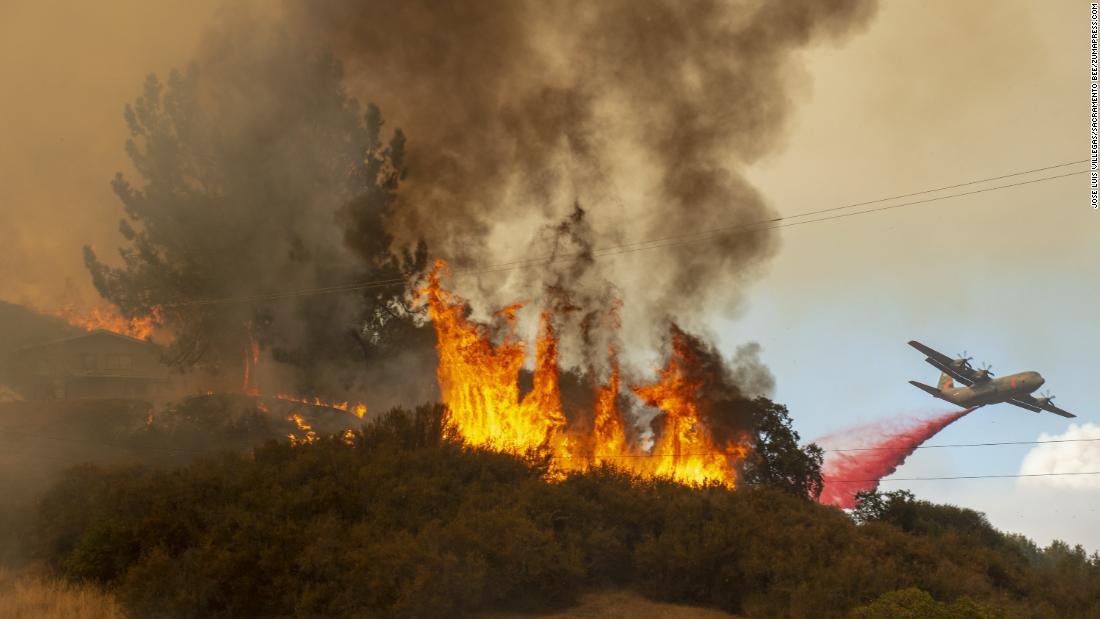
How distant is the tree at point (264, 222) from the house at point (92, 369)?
8.37 meters

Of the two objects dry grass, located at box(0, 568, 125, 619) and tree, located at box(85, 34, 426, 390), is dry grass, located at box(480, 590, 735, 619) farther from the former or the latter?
tree, located at box(85, 34, 426, 390)

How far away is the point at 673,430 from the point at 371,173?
2315 centimetres

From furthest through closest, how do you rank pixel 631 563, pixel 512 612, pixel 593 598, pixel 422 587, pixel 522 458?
pixel 522 458 < pixel 631 563 < pixel 593 598 < pixel 512 612 < pixel 422 587

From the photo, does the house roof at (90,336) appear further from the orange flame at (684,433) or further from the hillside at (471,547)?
the hillside at (471,547)

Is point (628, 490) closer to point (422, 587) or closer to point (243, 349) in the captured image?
point (422, 587)

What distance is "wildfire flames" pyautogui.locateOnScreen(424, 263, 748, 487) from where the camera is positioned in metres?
34.8

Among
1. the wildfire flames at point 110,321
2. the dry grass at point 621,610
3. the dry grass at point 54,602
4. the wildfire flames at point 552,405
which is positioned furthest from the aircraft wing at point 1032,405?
the wildfire flames at point 110,321

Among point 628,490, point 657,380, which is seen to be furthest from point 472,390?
point 628,490

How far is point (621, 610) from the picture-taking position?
17.3 m

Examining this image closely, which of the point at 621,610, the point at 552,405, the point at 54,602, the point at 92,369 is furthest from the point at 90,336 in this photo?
the point at 621,610

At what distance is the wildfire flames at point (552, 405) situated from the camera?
34750 mm

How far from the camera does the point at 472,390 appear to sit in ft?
117

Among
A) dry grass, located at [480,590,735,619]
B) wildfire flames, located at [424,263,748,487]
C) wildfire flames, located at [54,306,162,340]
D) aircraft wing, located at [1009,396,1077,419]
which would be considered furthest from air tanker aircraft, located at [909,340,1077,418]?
wildfire flames, located at [54,306,162,340]

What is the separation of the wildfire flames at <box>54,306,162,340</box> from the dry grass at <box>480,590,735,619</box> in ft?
123
